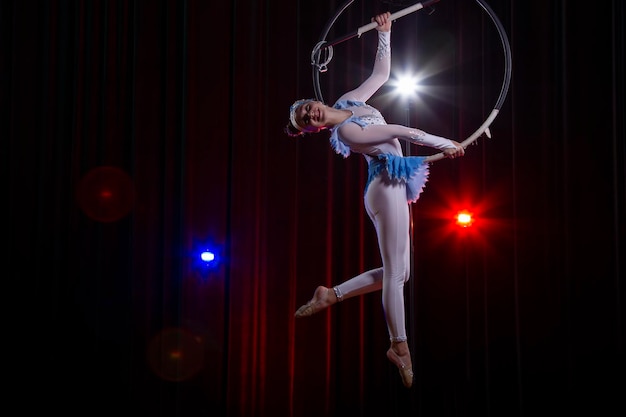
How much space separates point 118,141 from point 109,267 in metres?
0.95

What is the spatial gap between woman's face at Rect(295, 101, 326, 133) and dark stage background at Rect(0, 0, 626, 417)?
1440 mm

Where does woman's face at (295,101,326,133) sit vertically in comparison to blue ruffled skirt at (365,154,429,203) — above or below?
above

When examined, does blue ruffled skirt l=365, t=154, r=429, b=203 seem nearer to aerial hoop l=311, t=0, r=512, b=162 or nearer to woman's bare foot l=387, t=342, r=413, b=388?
aerial hoop l=311, t=0, r=512, b=162

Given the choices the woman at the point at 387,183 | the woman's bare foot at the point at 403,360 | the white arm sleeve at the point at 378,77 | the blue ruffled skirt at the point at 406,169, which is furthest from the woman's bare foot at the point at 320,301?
the white arm sleeve at the point at 378,77

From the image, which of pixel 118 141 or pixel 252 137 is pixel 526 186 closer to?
pixel 252 137

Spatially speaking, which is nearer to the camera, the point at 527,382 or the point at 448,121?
the point at 527,382

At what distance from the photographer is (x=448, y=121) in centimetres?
476

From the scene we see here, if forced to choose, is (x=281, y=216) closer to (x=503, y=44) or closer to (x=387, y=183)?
(x=387, y=183)

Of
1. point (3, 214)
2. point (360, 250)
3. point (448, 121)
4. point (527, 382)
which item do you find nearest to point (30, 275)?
point (3, 214)

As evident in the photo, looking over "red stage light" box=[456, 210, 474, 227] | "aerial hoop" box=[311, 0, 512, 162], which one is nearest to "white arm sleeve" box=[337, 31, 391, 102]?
Result: "aerial hoop" box=[311, 0, 512, 162]

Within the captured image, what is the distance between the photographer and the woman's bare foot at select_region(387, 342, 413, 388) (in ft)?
10.3

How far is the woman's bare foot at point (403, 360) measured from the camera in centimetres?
313

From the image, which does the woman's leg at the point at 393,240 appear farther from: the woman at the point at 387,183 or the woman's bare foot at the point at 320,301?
the woman's bare foot at the point at 320,301

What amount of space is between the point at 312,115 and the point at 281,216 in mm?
1623
